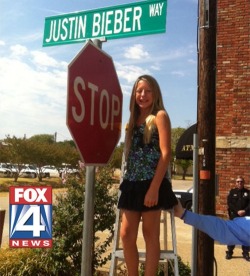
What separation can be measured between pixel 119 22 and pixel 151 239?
5.05ft

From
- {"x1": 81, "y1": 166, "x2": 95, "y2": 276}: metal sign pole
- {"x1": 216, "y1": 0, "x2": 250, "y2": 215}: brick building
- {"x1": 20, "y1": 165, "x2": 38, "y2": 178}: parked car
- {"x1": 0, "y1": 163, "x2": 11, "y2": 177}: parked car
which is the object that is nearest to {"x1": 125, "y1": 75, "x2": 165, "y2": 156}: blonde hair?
{"x1": 81, "y1": 166, "x2": 95, "y2": 276}: metal sign pole

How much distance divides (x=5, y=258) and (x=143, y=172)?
4242mm

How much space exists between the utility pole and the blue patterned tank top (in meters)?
2.83

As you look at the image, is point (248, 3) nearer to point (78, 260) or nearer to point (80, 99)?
point (78, 260)

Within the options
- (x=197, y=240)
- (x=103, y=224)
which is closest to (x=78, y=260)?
(x=103, y=224)

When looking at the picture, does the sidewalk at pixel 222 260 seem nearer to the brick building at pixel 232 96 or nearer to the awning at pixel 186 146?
the brick building at pixel 232 96

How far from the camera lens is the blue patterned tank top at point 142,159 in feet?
9.31

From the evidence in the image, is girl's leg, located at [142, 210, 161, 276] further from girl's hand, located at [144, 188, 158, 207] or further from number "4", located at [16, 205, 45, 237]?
number "4", located at [16, 205, 45, 237]

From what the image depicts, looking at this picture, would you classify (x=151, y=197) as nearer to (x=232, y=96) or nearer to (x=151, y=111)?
(x=151, y=111)

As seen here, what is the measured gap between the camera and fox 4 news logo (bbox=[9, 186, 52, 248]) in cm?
459

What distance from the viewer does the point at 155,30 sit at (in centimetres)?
280

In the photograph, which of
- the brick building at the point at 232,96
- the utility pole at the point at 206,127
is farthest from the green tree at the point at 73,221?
the brick building at the point at 232,96

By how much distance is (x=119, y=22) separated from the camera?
9.11 ft

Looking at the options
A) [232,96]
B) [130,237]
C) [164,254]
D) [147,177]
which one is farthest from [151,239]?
[232,96]
